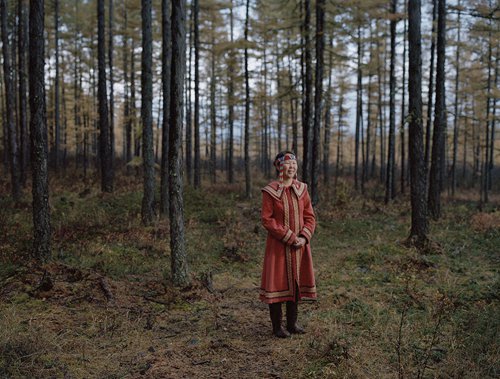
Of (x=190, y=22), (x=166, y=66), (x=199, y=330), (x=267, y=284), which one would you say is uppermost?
(x=190, y=22)

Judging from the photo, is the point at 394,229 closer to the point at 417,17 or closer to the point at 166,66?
the point at 417,17

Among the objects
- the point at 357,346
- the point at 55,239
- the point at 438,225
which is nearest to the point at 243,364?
the point at 357,346

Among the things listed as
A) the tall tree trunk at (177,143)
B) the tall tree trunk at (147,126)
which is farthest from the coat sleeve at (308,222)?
the tall tree trunk at (147,126)

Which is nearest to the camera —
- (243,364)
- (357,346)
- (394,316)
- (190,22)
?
(243,364)

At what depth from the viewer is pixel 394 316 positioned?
18.3ft

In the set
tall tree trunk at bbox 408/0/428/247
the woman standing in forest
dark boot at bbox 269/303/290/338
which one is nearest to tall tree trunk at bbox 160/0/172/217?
tall tree trunk at bbox 408/0/428/247

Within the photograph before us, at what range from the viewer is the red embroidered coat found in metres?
4.90

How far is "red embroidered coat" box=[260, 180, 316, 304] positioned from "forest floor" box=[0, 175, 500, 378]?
0.65 m

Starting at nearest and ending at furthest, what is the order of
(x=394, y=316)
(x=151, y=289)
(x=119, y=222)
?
(x=394, y=316) < (x=151, y=289) < (x=119, y=222)

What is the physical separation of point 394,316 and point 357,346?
4.35 ft

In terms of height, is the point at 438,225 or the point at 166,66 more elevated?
the point at 166,66

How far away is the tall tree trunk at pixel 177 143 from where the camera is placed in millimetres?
6621

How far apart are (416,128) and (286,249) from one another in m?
6.68

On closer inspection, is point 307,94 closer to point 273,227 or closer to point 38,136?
point 38,136
